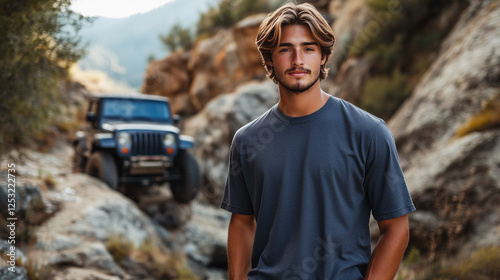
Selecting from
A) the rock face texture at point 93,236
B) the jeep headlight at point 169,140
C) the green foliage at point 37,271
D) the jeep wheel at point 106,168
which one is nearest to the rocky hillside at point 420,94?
the rock face texture at point 93,236

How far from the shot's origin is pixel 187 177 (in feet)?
24.3

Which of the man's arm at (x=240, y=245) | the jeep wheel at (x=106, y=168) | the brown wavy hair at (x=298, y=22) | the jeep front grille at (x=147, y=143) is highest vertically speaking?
the brown wavy hair at (x=298, y=22)

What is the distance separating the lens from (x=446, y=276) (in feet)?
11.7

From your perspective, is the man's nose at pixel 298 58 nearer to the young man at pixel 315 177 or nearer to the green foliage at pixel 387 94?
the young man at pixel 315 177

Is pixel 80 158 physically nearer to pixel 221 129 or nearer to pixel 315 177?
pixel 221 129

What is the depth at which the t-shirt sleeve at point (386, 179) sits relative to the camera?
138cm

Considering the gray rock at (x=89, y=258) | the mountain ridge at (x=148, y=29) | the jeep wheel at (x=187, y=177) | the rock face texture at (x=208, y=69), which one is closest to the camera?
the gray rock at (x=89, y=258)

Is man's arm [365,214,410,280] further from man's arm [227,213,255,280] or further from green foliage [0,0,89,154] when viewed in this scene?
green foliage [0,0,89,154]

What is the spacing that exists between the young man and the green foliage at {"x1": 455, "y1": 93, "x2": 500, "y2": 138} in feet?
13.3

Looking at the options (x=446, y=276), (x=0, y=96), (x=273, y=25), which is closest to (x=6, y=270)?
(x=0, y=96)

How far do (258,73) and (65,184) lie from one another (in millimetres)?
10977

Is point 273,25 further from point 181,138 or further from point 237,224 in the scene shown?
point 181,138

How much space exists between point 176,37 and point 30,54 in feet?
65.4

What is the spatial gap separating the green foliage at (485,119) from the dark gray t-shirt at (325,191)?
13.4 feet
